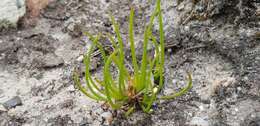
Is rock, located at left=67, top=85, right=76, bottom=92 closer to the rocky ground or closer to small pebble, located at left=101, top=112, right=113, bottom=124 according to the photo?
the rocky ground

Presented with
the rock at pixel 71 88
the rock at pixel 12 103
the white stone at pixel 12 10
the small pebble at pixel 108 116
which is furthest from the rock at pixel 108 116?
the white stone at pixel 12 10

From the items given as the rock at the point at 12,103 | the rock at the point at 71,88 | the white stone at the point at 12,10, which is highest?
the white stone at the point at 12,10

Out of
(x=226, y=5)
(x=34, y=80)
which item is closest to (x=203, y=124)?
(x=226, y=5)

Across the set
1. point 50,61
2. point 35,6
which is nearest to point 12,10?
point 35,6

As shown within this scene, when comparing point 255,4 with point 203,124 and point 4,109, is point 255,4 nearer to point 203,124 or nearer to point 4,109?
point 203,124

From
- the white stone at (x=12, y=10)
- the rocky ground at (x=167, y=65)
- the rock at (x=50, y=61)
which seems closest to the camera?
the rocky ground at (x=167, y=65)

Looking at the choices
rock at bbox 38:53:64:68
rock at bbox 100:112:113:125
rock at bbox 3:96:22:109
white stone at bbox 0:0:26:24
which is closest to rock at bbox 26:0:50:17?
white stone at bbox 0:0:26:24

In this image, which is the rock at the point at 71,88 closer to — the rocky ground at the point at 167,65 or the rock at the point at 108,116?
the rocky ground at the point at 167,65
